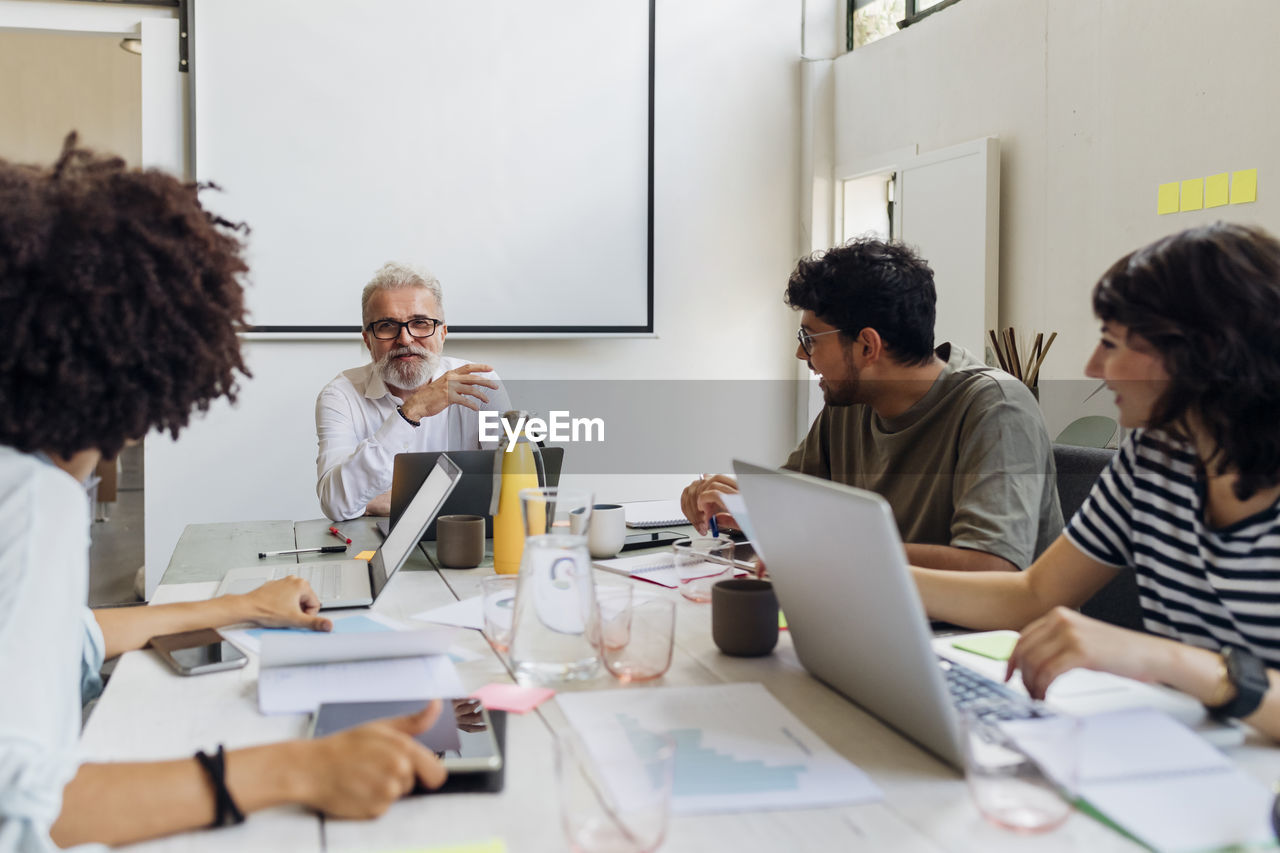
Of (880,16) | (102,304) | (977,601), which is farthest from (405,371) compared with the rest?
(880,16)

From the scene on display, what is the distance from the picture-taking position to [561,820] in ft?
2.59

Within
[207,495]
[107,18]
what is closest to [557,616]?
[207,495]

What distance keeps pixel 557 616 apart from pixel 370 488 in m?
1.35

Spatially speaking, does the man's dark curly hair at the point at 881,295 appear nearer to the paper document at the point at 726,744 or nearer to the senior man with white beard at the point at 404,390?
the senior man with white beard at the point at 404,390

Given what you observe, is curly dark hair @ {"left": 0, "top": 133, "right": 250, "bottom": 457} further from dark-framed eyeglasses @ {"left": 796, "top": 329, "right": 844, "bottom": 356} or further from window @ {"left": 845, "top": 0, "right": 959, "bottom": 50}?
window @ {"left": 845, "top": 0, "right": 959, "bottom": 50}

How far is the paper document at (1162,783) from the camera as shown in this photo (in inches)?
30.8

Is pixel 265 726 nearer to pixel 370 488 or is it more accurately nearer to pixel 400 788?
pixel 400 788

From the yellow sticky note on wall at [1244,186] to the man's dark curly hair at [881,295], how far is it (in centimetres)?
106

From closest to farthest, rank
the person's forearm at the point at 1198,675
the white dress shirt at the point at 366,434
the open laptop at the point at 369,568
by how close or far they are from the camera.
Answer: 1. the person's forearm at the point at 1198,675
2. the open laptop at the point at 369,568
3. the white dress shirt at the point at 366,434

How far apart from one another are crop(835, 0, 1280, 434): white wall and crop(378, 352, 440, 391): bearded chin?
6.02ft

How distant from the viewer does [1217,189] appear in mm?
2617

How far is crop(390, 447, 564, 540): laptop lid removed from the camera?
1916mm

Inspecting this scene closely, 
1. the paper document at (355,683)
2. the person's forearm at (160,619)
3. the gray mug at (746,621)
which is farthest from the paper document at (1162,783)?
the person's forearm at (160,619)

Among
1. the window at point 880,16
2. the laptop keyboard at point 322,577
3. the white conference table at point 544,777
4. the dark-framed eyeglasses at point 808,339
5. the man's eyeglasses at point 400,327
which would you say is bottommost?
the white conference table at point 544,777
